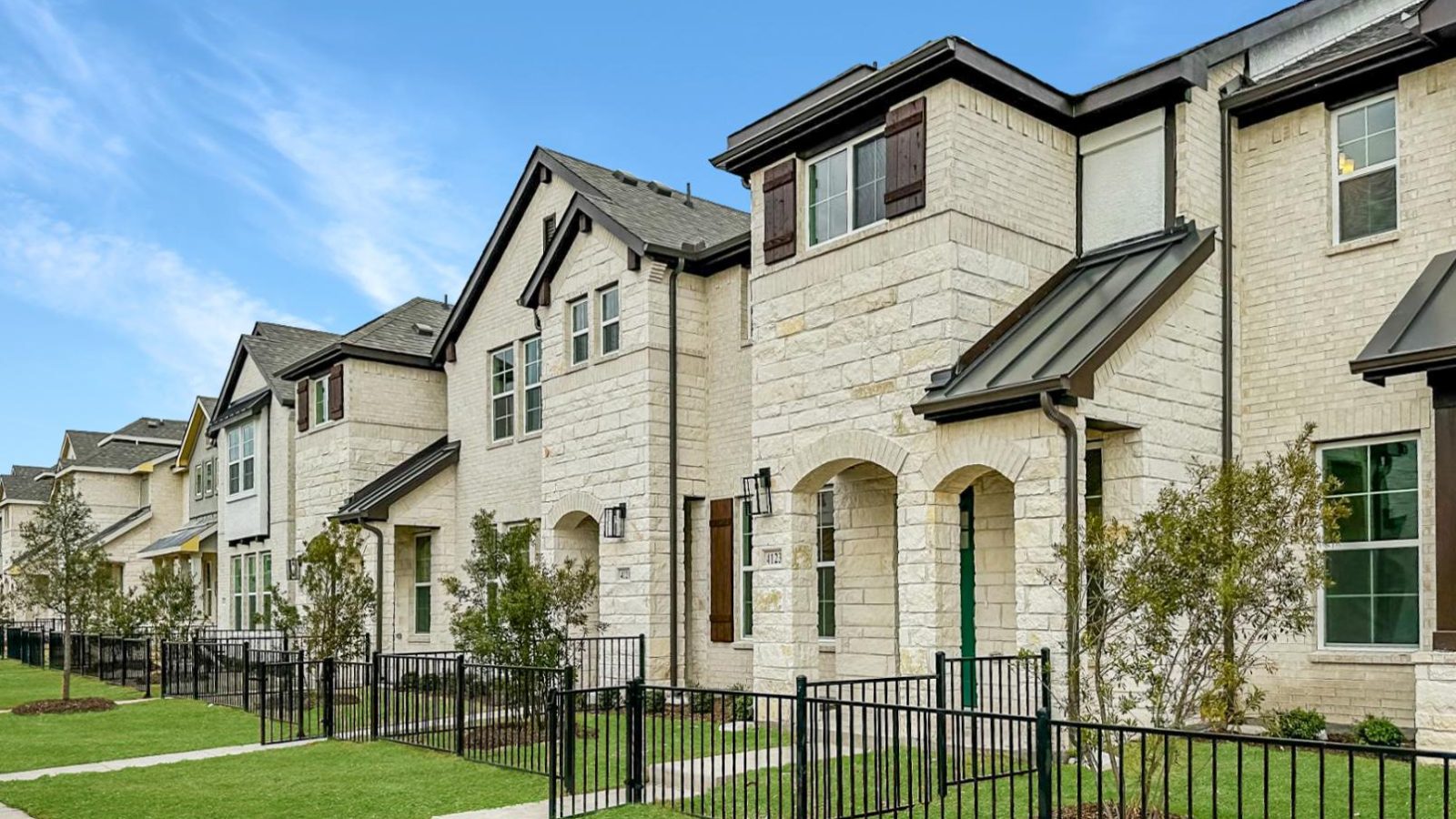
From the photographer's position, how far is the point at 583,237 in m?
19.5

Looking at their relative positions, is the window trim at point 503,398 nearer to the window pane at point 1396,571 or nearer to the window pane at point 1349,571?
the window pane at point 1349,571

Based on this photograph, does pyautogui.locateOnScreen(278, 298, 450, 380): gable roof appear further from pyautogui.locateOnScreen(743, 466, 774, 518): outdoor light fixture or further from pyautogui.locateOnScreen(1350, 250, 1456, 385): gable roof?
pyautogui.locateOnScreen(1350, 250, 1456, 385): gable roof

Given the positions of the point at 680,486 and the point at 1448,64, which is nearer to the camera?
the point at 1448,64

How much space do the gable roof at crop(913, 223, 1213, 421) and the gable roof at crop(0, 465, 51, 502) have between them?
5175cm

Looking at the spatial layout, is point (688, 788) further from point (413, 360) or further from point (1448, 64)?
point (413, 360)

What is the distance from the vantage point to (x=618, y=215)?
62.3 feet

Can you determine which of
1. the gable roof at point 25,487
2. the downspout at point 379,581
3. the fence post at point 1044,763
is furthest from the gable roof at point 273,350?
the gable roof at point 25,487

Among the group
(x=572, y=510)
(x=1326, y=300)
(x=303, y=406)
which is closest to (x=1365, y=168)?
(x=1326, y=300)

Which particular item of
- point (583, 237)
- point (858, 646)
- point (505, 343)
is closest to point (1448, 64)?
point (858, 646)

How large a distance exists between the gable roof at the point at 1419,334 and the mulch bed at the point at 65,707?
18.5m

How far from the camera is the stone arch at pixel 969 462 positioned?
38.7 ft

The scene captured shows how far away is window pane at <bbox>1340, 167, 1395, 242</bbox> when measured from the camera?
12.4 metres

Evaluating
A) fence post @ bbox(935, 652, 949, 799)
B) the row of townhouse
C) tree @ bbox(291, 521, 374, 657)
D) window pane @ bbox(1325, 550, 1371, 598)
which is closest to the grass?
fence post @ bbox(935, 652, 949, 799)

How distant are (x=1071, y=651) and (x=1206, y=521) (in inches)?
63.8
